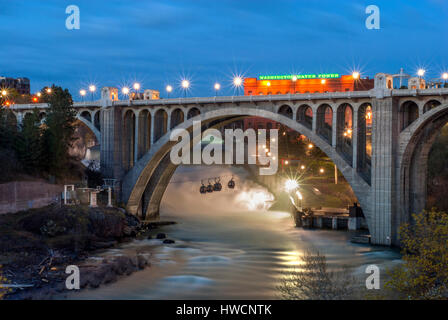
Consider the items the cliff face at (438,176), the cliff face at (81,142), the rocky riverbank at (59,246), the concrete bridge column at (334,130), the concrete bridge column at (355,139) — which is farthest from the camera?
the cliff face at (81,142)

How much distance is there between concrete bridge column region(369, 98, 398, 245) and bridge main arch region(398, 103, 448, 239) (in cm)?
56

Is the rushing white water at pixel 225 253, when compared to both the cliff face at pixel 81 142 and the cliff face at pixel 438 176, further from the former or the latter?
the cliff face at pixel 81 142

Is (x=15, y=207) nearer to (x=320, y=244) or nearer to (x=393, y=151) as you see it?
(x=320, y=244)

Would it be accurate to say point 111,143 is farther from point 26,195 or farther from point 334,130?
point 334,130

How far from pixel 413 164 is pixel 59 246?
27370 millimetres

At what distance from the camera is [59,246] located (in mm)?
39562

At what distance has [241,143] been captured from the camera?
8231 centimetres

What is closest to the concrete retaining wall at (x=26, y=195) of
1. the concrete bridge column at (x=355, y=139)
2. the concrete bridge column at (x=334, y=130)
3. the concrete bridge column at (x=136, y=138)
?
the concrete bridge column at (x=136, y=138)

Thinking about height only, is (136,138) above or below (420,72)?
below

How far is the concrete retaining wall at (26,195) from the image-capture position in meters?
42.1

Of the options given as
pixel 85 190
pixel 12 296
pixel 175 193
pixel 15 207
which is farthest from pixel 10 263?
pixel 175 193

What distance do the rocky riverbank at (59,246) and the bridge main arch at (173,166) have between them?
12.8ft

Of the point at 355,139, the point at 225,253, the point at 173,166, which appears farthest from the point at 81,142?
the point at 355,139

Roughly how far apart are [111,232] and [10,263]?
Result: 39.6 feet
